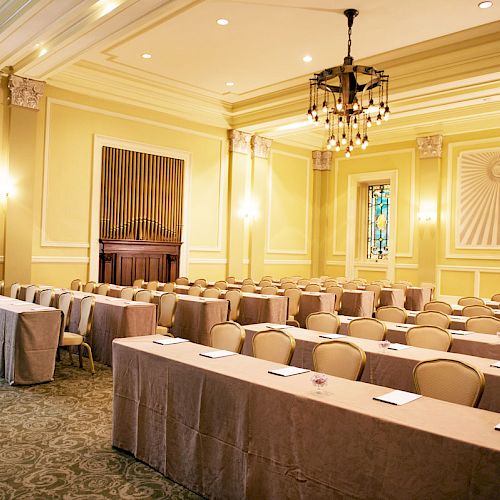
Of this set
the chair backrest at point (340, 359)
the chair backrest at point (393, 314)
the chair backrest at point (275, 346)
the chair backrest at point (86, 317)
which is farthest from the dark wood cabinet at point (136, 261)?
the chair backrest at point (340, 359)

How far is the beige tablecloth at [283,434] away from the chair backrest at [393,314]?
135 inches

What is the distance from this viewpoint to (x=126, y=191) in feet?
37.3

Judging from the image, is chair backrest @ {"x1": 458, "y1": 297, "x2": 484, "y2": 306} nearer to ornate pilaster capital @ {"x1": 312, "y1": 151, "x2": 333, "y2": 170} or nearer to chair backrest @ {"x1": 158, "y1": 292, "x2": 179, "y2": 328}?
chair backrest @ {"x1": 158, "y1": 292, "x2": 179, "y2": 328}

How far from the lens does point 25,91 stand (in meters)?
9.63

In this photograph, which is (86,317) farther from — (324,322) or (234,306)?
(324,322)

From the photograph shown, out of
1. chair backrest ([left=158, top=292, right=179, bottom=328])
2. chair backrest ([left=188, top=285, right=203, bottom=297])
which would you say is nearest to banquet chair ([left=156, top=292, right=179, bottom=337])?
chair backrest ([left=158, top=292, right=179, bottom=328])

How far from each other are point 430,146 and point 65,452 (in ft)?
39.1

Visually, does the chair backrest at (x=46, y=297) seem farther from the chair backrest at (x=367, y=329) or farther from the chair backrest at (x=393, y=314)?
the chair backrest at (x=393, y=314)

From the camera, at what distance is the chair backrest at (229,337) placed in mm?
4477

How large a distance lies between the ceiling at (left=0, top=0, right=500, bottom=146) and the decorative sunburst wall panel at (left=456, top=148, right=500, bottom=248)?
2.53 metres

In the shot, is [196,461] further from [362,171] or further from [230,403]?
[362,171]

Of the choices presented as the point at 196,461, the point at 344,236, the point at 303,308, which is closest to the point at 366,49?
the point at 303,308

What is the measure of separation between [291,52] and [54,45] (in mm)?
3920

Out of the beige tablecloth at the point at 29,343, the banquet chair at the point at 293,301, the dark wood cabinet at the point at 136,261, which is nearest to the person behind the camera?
the beige tablecloth at the point at 29,343
